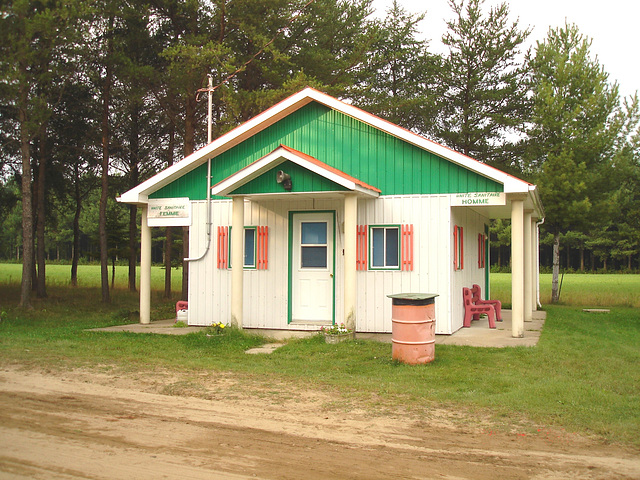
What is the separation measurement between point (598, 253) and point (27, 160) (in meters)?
59.3

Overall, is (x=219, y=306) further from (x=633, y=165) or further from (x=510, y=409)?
(x=633, y=165)

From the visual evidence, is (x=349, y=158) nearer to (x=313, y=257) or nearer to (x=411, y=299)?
(x=313, y=257)

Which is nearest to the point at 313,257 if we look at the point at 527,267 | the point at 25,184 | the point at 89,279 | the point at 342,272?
the point at 342,272

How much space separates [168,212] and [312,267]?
3.77 m

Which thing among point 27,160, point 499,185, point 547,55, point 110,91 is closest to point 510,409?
point 499,185

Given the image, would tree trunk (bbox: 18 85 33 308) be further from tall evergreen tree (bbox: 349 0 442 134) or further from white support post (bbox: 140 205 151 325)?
tall evergreen tree (bbox: 349 0 442 134)

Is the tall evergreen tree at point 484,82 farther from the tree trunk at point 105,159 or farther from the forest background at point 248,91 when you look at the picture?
the tree trunk at point 105,159

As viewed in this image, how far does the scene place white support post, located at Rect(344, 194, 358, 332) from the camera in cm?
1175

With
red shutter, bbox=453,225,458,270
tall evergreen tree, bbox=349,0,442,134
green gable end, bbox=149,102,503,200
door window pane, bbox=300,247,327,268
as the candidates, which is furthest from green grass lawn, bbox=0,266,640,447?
tall evergreen tree, bbox=349,0,442,134

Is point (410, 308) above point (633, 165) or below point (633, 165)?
below

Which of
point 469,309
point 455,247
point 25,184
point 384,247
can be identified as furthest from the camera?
point 25,184

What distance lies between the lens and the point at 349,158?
13.2 m

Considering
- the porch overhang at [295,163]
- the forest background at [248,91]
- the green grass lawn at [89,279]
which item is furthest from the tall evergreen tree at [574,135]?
the green grass lawn at [89,279]

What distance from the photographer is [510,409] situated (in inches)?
273
